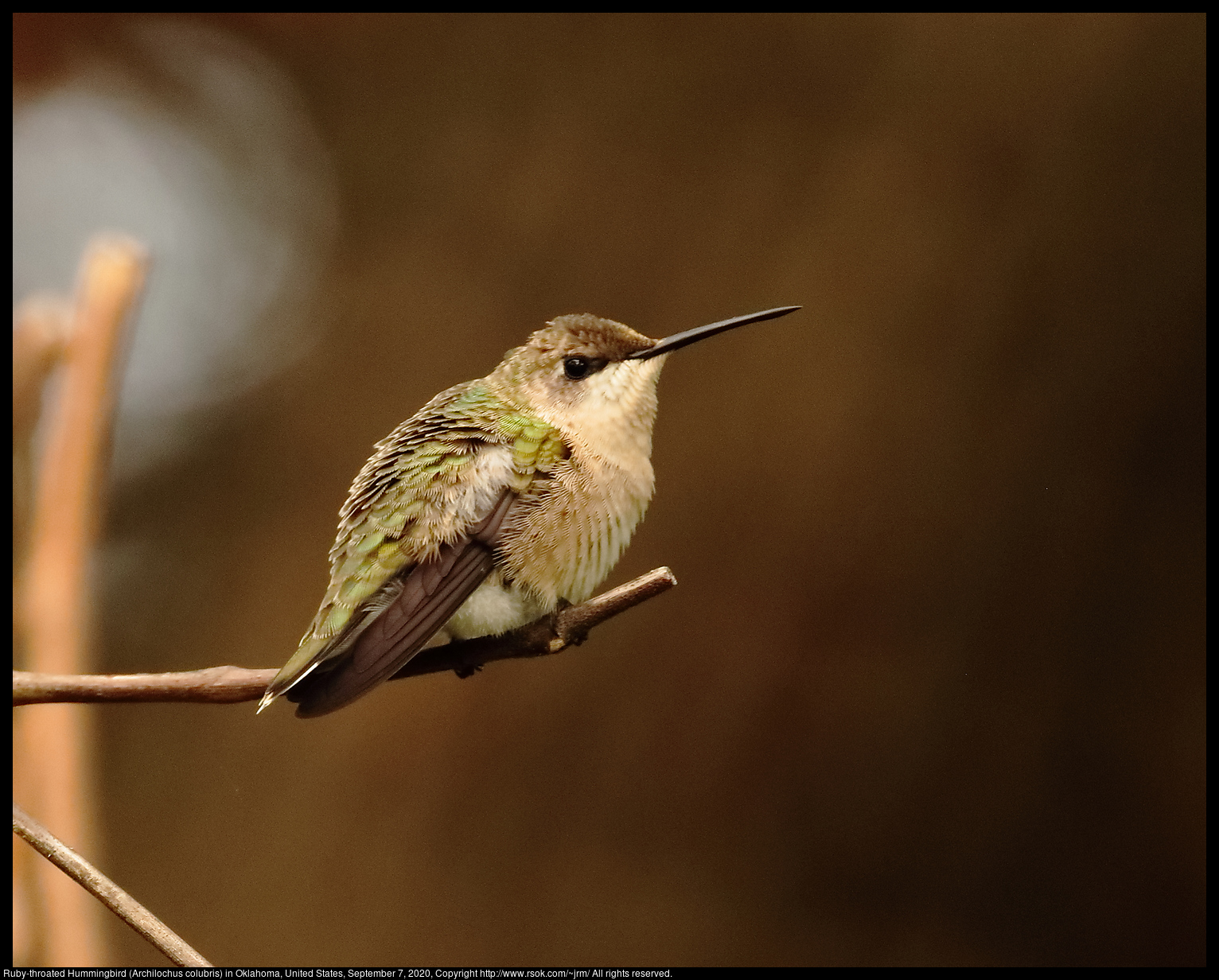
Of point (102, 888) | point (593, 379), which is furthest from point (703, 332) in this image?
point (102, 888)

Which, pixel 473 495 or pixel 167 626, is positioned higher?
pixel 473 495

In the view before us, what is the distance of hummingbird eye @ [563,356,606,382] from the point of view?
1.27 m

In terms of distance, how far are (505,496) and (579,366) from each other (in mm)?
234

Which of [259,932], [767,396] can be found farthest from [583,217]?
[259,932]

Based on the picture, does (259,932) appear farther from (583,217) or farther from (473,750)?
(583,217)

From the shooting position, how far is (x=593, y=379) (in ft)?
4.16

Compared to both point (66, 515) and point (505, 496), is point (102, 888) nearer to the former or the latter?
point (66, 515)

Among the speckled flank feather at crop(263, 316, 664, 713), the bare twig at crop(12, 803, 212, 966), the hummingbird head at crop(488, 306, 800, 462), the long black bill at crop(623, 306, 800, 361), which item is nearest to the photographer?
the bare twig at crop(12, 803, 212, 966)

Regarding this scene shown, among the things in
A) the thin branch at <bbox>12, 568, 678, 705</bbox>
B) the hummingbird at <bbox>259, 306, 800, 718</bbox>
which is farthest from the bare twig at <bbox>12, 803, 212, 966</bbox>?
the hummingbird at <bbox>259, 306, 800, 718</bbox>

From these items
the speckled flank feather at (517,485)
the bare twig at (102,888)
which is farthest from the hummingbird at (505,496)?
the bare twig at (102,888)

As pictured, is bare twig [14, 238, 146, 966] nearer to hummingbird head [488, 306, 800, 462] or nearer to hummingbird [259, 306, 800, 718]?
hummingbird [259, 306, 800, 718]

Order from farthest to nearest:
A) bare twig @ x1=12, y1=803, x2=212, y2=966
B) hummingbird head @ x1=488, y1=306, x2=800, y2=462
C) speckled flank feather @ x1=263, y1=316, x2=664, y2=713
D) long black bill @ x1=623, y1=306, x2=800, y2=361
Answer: hummingbird head @ x1=488, y1=306, x2=800, y2=462, speckled flank feather @ x1=263, y1=316, x2=664, y2=713, long black bill @ x1=623, y1=306, x2=800, y2=361, bare twig @ x1=12, y1=803, x2=212, y2=966

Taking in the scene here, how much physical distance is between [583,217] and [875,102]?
103cm

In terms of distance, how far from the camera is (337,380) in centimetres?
248
